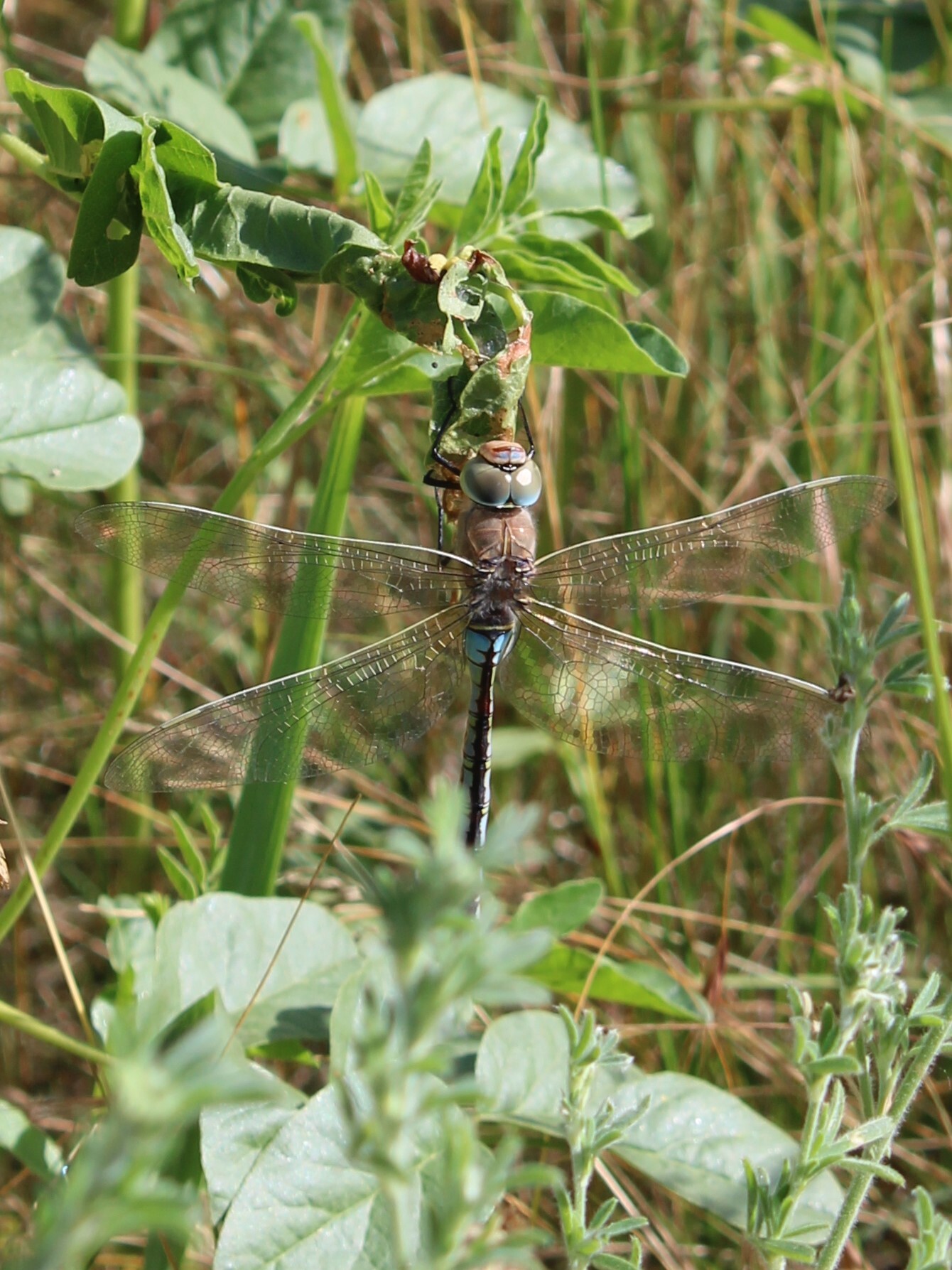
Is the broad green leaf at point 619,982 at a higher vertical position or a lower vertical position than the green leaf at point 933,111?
lower

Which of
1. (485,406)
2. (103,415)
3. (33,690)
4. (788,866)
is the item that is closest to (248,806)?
(103,415)

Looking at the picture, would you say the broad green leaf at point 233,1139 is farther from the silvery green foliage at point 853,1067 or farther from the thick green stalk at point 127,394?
the thick green stalk at point 127,394

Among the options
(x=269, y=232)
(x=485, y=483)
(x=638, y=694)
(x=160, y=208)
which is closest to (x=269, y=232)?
(x=269, y=232)

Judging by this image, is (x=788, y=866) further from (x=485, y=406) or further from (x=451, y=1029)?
(x=485, y=406)

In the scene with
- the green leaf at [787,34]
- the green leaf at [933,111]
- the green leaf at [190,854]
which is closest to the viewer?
the green leaf at [190,854]

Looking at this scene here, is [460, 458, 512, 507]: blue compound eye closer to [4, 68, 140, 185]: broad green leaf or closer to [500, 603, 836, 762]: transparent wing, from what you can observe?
[500, 603, 836, 762]: transparent wing

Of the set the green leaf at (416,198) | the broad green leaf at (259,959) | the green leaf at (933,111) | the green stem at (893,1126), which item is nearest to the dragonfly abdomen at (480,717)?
the broad green leaf at (259,959)

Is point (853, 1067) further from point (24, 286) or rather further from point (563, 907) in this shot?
point (24, 286)

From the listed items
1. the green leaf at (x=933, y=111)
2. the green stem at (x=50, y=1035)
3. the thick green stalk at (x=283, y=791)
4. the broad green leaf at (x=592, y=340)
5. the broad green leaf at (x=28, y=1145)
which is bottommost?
the broad green leaf at (x=28, y=1145)
